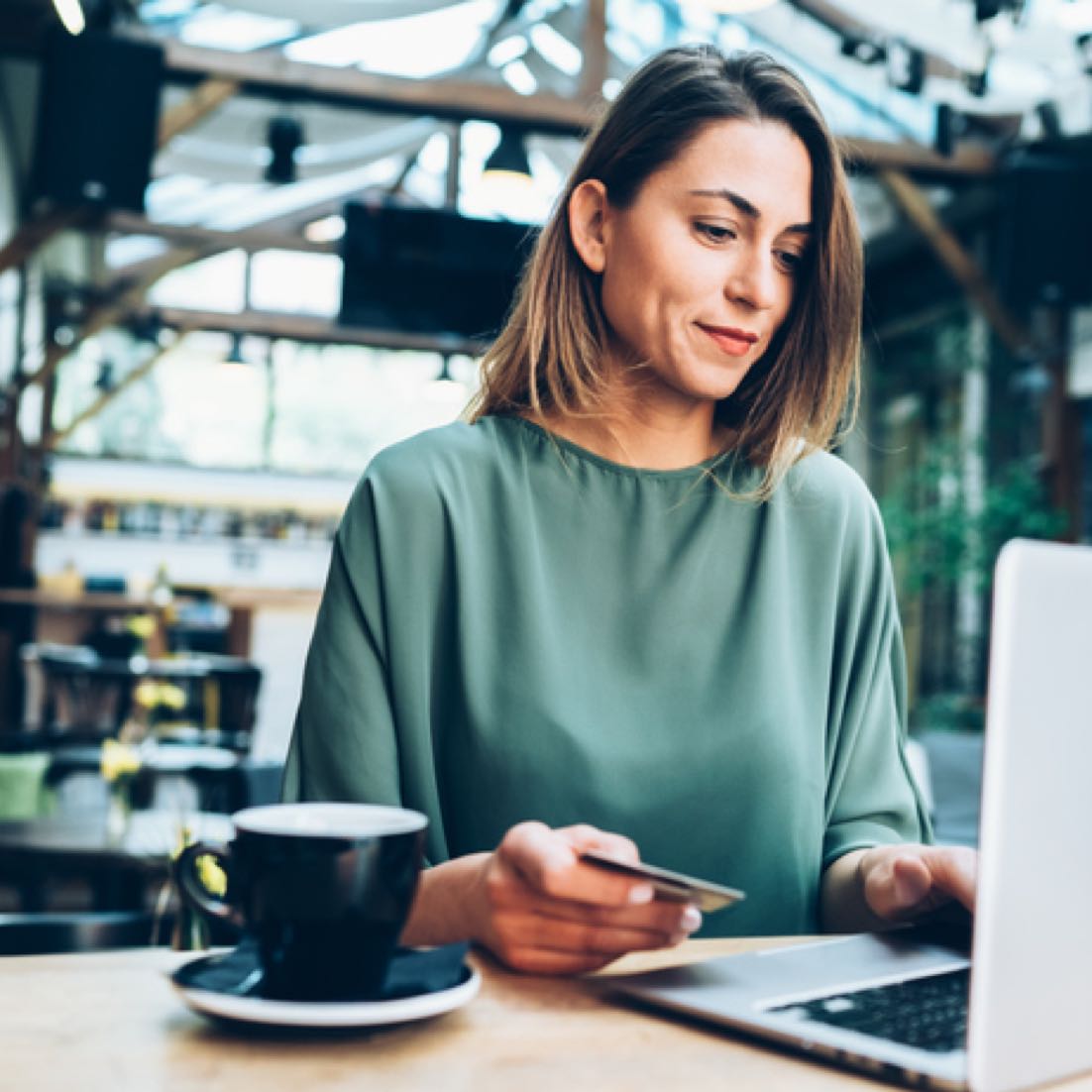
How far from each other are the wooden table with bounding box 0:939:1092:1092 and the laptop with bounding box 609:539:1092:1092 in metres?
0.02

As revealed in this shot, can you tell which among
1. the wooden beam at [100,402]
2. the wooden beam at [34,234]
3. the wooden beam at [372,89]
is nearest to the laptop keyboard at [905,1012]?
the wooden beam at [34,234]

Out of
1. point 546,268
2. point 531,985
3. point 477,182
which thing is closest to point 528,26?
point 477,182

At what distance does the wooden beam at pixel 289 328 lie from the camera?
40.0ft

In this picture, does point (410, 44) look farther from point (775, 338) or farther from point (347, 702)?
point (347, 702)

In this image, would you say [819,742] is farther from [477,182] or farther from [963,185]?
[963,185]

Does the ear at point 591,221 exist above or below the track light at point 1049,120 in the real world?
below

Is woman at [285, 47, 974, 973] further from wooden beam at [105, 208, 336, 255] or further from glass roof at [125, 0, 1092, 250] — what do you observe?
wooden beam at [105, 208, 336, 255]

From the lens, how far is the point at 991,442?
8211 millimetres

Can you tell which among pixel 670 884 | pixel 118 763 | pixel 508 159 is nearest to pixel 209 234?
pixel 508 159

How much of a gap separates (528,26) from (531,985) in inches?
360

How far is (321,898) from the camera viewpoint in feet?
2.06

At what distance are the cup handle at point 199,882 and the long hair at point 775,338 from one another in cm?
66

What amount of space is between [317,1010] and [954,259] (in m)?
7.34

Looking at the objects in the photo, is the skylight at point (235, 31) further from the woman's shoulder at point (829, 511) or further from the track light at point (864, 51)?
the woman's shoulder at point (829, 511)
